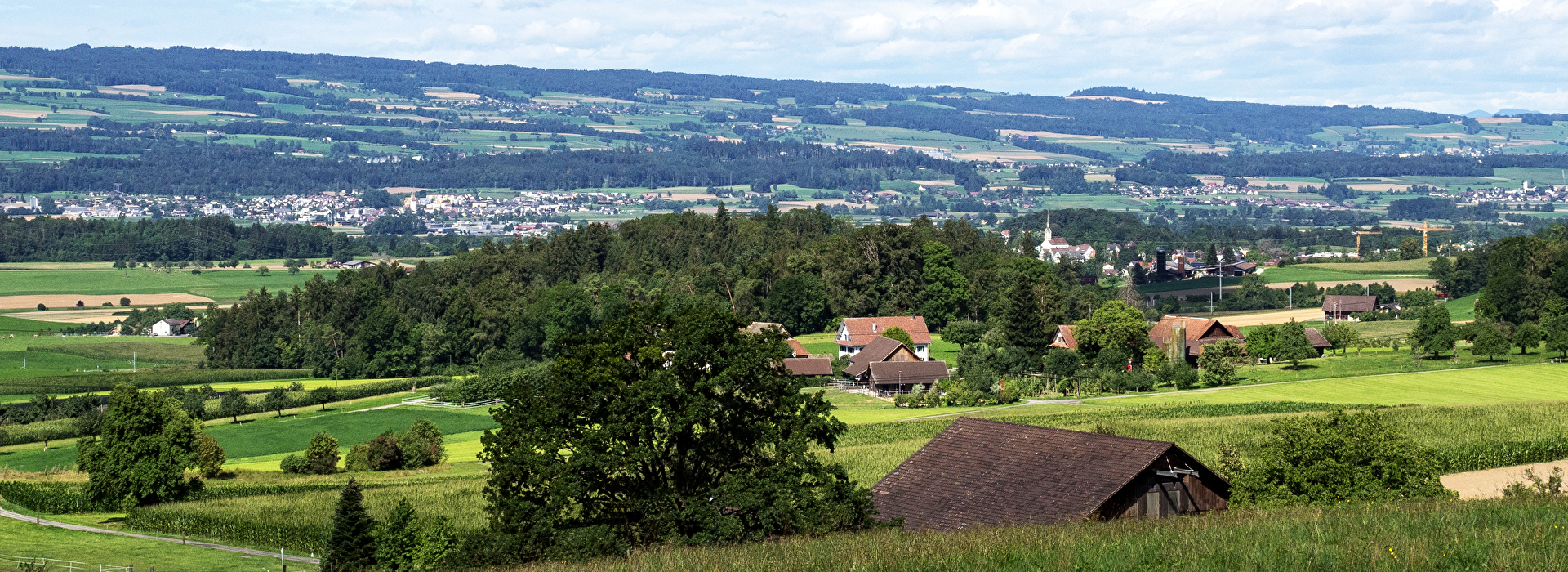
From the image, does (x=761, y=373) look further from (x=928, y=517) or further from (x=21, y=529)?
(x=21, y=529)

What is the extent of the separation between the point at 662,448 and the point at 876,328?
70.9m

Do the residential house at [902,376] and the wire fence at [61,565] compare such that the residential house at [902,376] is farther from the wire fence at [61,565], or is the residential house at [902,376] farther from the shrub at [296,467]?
the wire fence at [61,565]

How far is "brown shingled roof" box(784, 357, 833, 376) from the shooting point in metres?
85.2

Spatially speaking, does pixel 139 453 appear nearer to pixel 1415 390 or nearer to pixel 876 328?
pixel 1415 390

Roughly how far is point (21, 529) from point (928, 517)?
95.8 ft

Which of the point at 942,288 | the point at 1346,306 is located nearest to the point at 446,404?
the point at 942,288

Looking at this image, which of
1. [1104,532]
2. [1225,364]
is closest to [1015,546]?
[1104,532]

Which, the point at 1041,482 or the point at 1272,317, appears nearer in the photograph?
the point at 1041,482

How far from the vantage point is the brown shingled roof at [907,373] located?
77.6 metres

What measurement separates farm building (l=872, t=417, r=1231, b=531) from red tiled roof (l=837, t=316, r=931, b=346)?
2657 inches

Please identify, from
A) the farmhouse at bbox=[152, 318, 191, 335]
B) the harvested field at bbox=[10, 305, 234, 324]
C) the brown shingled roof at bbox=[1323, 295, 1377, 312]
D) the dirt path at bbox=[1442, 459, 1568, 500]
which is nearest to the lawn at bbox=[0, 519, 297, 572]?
the dirt path at bbox=[1442, 459, 1568, 500]

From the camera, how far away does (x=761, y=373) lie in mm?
22812

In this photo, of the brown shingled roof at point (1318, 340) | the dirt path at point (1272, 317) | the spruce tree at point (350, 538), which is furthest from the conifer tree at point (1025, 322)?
the spruce tree at point (350, 538)

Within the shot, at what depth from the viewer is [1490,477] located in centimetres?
3397
